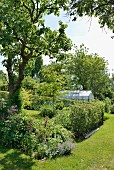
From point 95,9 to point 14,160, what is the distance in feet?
15.1

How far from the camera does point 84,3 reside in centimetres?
518

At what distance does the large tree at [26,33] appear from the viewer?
448 inches

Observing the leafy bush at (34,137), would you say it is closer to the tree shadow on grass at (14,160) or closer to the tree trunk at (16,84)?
the tree shadow on grass at (14,160)

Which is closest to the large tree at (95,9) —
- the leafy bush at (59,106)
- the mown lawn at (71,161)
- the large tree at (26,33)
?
the mown lawn at (71,161)

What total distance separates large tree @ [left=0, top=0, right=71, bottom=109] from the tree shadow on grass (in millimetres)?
6233

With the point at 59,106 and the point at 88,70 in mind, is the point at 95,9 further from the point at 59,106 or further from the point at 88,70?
the point at 88,70

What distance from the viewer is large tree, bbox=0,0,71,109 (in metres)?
11.4

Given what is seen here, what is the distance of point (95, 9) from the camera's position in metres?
5.35

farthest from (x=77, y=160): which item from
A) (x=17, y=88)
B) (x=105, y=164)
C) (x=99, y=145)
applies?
(x=17, y=88)

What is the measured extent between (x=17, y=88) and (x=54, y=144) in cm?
883

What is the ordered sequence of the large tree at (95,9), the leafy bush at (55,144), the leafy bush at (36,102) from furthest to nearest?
the leafy bush at (36,102), the leafy bush at (55,144), the large tree at (95,9)

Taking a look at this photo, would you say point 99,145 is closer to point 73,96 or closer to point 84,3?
point 84,3

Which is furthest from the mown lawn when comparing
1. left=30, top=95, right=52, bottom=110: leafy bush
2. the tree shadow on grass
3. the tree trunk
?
left=30, top=95, right=52, bottom=110: leafy bush

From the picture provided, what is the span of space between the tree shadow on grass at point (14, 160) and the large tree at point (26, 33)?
6.23 m
